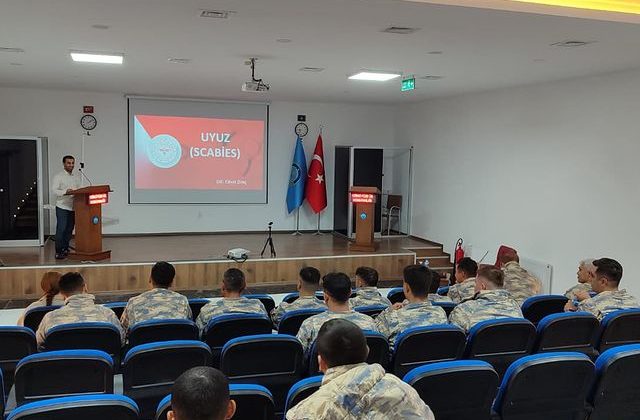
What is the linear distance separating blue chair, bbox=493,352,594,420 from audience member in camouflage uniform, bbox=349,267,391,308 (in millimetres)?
1824

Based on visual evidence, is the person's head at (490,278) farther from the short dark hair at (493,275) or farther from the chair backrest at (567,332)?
the chair backrest at (567,332)

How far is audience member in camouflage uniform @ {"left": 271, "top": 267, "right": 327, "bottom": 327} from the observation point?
420 cm

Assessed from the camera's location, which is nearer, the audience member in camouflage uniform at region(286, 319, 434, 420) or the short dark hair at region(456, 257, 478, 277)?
the audience member in camouflage uniform at region(286, 319, 434, 420)

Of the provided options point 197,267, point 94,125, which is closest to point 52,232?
point 94,125

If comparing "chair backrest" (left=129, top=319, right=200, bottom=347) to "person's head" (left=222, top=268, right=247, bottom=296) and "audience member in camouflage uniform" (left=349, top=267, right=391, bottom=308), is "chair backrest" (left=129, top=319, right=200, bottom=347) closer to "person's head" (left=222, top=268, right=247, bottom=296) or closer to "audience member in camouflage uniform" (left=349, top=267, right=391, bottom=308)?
"person's head" (left=222, top=268, right=247, bottom=296)

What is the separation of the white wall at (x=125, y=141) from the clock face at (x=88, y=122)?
84mm

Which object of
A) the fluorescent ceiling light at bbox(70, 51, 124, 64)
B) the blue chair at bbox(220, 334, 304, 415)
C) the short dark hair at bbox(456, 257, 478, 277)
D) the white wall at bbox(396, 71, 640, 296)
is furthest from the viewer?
the white wall at bbox(396, 71, 640, 296)

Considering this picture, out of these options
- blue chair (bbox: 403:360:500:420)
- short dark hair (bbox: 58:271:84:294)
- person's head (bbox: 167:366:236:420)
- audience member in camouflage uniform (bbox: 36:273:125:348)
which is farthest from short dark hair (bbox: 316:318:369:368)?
short dark hair (bbox: 58:271:84:294)

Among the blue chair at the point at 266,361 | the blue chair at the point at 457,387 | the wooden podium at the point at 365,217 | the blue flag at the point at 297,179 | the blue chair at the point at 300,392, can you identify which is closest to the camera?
the blue chair at the point at 300,392

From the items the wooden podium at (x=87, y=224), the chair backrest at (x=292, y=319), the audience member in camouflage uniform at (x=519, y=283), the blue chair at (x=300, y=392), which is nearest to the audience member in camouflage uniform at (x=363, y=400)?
the blue chair at (x=300, y=392)

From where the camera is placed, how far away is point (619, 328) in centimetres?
383

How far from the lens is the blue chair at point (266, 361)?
9.75 feet

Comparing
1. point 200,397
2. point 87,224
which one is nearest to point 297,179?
point 87,224

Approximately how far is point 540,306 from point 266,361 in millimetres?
2570
